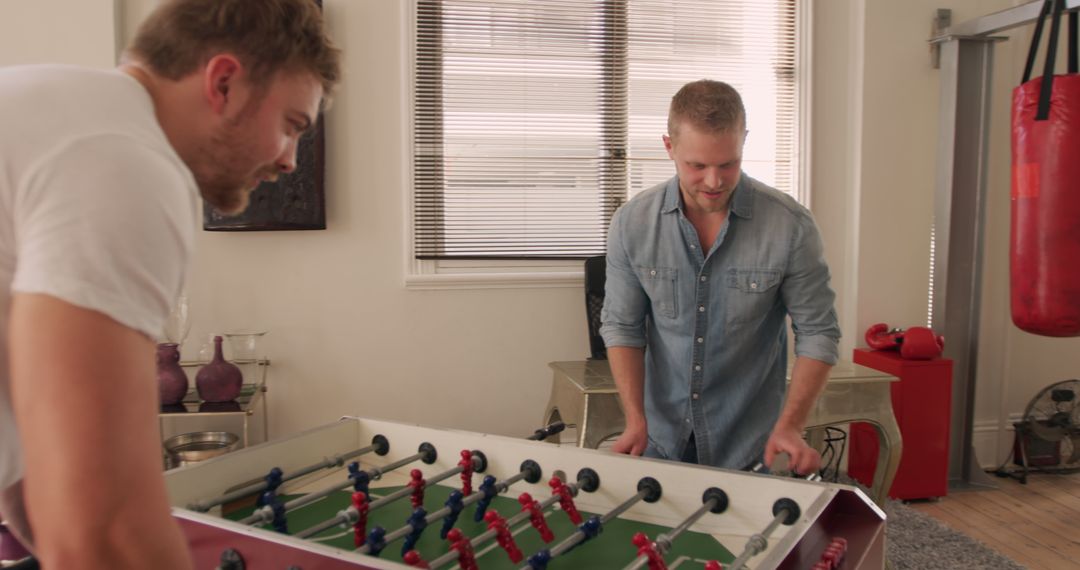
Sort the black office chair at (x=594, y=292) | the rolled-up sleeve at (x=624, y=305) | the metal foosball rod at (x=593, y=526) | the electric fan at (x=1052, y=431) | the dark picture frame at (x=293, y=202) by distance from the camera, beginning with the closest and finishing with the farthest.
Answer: the metal foosball rod at (x=593, y=526) → the rolled-up sleeve at (x=624, y=305) → the dark picture frame at (x=293, y=202) → the black office chair at (x=594, y=292) → the electric fan at (x=1052, y=431)

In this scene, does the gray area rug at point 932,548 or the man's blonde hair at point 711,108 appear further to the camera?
the gray area rug at point 932,548

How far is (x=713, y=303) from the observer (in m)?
2.00

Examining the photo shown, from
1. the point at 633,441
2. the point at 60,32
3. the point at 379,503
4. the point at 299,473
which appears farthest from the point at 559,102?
the point at 379,503

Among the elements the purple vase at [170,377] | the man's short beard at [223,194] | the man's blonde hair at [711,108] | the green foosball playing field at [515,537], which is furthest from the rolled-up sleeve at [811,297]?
the purple vase at [170,377]

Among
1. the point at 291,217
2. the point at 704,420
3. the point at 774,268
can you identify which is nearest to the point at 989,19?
the point at 774,268

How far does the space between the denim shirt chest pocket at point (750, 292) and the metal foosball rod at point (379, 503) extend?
70cm

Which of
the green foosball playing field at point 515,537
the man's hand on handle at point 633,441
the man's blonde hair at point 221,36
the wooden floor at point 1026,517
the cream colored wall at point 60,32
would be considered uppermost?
the cream colored wall at point 60,32

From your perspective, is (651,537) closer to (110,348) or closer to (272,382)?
(110,348)

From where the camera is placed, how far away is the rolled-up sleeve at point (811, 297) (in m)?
1.93

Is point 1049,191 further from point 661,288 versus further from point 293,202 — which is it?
point 293,202

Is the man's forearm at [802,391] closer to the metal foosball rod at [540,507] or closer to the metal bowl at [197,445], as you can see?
the metal foosball rod at [540,507]

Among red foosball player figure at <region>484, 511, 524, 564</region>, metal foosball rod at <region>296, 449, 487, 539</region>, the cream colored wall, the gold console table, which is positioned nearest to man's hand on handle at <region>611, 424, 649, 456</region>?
metal foosball rod at <region>296, 449, 487, 539</region>

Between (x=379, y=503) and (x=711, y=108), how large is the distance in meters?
1.09

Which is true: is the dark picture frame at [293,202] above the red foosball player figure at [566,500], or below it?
above
